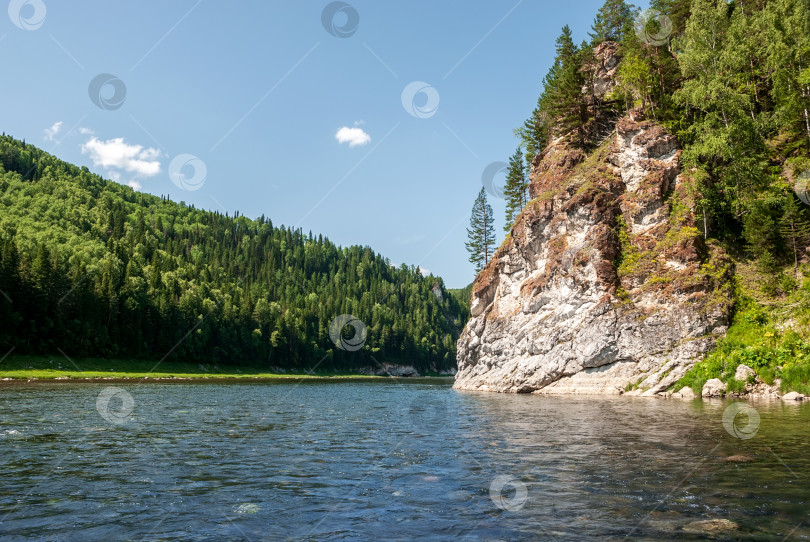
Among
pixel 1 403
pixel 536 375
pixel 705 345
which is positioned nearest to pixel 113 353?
pixel 1 403

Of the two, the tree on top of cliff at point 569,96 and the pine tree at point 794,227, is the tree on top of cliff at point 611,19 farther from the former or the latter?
the pine tree at point 794,227

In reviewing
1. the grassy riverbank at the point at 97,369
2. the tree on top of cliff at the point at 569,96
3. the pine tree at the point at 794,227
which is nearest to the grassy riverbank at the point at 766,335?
the pine tree at the point at 794,227

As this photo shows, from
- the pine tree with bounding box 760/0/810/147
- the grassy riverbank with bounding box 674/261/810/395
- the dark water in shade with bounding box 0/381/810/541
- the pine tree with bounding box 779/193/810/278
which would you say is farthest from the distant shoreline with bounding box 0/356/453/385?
the pine tree with bounding box 760/0/810/147

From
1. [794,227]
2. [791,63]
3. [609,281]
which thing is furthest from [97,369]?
[791,63]

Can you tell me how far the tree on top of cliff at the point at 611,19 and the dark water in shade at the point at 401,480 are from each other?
8497cm

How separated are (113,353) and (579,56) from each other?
111 m

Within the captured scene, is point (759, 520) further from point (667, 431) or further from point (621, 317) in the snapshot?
point (621, 317)

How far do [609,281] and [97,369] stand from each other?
3853 inches

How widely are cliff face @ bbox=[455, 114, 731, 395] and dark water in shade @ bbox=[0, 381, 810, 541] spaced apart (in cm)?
2544

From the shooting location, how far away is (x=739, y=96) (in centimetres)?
6253

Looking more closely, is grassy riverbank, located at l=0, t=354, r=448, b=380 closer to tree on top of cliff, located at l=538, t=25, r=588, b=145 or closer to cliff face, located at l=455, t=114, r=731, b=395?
cliff face, located at l=455, t=114, r=731, b=395

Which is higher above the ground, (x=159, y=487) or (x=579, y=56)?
(x=579, y=56)

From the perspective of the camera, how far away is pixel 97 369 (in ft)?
338

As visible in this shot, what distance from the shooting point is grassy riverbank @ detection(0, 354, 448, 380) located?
8644 centimetres
